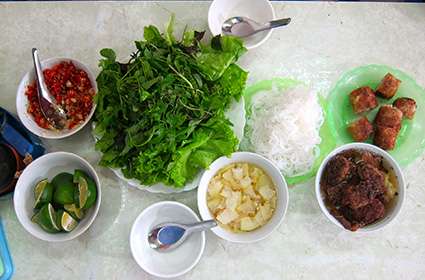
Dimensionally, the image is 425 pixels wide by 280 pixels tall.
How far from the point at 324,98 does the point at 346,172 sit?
0.95 ft

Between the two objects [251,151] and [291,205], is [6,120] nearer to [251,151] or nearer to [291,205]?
[251,151]

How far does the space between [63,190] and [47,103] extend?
26 centimetres

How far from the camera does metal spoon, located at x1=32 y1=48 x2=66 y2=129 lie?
143 centimetres

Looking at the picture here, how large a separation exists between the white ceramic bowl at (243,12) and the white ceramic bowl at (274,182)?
37cm

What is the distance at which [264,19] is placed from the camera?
160 cm

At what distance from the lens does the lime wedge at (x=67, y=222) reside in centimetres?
137

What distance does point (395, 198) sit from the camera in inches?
55.3

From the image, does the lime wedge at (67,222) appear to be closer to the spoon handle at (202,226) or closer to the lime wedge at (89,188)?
the lime wedge at (89,188)

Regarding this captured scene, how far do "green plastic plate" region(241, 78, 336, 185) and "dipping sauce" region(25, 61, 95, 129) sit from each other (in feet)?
1.59

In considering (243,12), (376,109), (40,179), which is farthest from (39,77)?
(376,109)

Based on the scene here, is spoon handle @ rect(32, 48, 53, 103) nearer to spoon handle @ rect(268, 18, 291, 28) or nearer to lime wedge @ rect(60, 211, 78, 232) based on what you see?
lime wedge @ rect(60, 211, 78, 232)

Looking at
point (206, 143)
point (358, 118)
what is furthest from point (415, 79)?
point (206, 143)

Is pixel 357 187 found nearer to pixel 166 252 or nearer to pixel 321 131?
pixel 321 131

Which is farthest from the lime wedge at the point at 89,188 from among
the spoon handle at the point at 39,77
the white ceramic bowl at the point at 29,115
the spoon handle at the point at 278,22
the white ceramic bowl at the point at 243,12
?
the spoon handle at the point at 278,22
